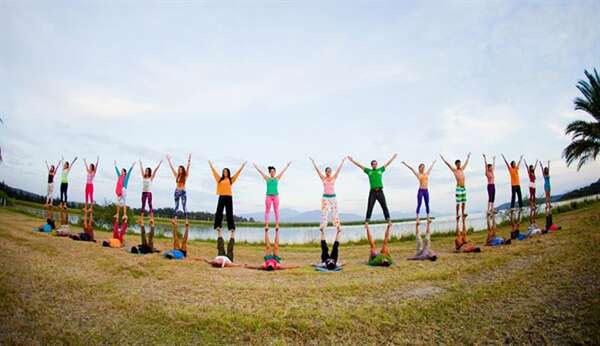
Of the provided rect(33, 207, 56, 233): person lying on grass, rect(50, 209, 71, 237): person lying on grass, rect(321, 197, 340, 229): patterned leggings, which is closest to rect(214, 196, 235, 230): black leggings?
rect(321, 197, 340, 229): patterned leggings

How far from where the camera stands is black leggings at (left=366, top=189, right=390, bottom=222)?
14.3 meters

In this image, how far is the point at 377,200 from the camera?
14602mm

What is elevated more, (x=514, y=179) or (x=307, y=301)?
(x=514, y=179)

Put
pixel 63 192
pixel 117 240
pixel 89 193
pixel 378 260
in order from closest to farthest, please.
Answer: pixel 378 260
pixel 117 240
pixel 89 193
pixel 63 192

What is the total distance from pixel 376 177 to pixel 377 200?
3.30 feet

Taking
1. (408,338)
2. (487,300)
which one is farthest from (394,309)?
(487,300)

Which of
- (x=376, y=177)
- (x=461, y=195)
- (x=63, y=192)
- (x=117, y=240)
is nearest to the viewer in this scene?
(x=376, y=177)

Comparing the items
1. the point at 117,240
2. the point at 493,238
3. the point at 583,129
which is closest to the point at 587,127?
the point at 583,129

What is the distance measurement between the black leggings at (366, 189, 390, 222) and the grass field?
2.16 meters

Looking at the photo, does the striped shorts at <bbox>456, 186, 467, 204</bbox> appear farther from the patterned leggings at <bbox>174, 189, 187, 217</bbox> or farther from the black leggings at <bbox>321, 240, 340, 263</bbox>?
the patterned leggings at <bbox>174, 189, 187, 217</bbox>

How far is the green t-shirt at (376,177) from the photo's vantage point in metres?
14.5

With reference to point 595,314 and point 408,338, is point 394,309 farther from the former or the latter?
point 595,314

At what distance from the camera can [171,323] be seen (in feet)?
28.6

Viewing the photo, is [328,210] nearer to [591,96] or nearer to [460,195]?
[460,195]
